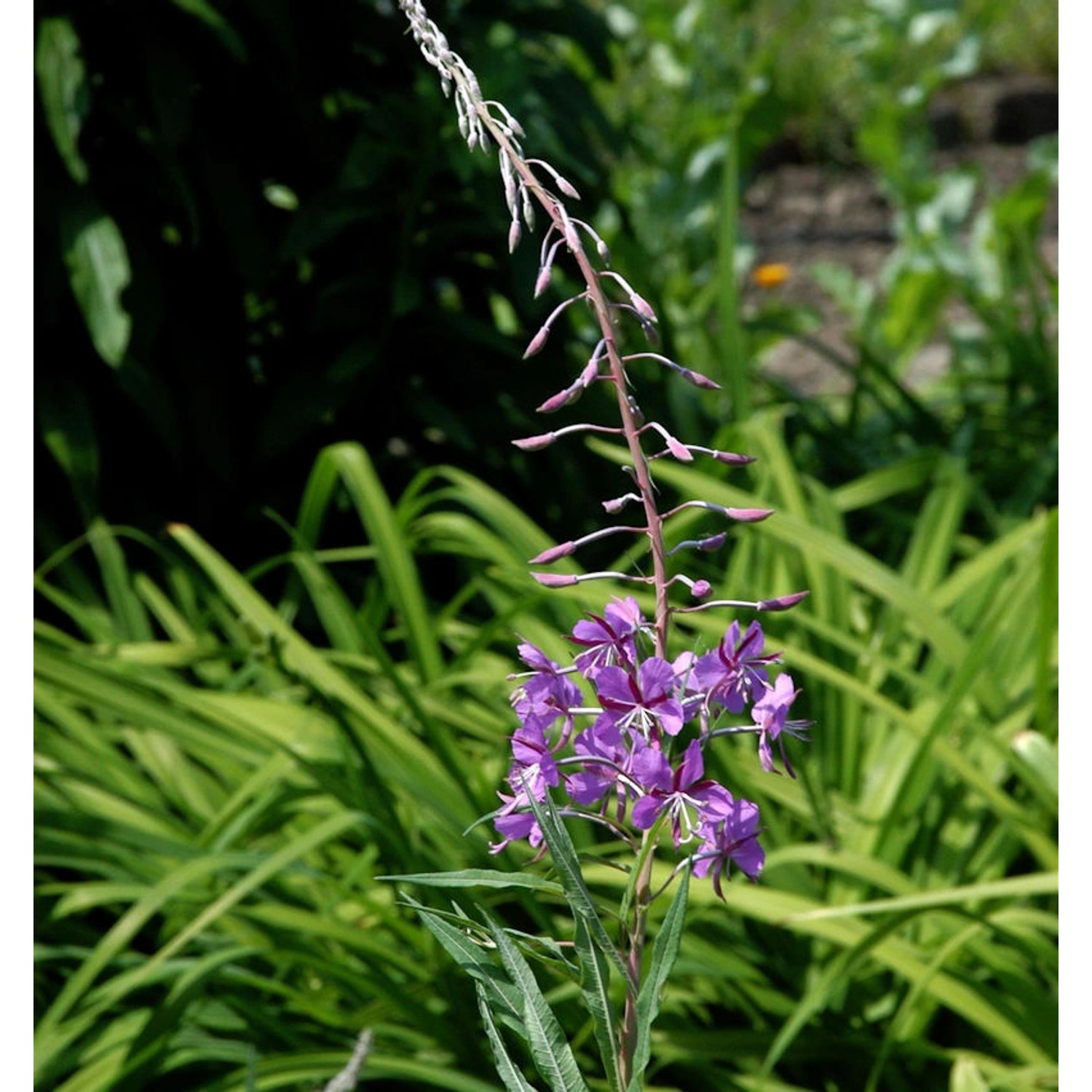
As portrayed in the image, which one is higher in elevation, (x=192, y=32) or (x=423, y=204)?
(x=192, y=32)

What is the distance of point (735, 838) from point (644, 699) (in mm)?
66

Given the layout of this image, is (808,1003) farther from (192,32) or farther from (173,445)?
(192,32)

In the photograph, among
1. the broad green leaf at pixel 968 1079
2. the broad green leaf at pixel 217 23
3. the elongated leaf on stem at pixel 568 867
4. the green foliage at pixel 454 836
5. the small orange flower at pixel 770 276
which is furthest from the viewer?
the small orange flower at pixel 770 276

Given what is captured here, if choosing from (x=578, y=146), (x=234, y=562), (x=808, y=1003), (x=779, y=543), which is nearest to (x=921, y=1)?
(x=578, y=146)

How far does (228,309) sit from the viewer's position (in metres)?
2.53

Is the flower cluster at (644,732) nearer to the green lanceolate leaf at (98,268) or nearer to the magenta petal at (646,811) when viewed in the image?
the magenta petal at (646,811)

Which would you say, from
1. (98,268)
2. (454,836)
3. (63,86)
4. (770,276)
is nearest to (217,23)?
(63,86)

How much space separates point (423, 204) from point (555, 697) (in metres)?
2.03

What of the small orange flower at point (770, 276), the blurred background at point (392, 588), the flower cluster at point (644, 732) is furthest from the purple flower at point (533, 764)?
the small orange flower at point (770, 276)

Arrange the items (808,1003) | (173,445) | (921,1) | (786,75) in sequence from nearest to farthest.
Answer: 1. (808,1003)
2. (173,445)
3. (921,1)
4. (786,75)

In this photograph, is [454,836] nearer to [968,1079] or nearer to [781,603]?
[968,1079]

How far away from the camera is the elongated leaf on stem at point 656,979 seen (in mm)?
500

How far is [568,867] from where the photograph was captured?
19.2 inches

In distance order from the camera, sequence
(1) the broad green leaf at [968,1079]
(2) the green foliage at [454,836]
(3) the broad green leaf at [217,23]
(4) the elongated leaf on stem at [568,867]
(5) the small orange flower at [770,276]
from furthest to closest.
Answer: (5) the small orange flower at [770,276]
(3) the broad green leaf at [217,23]
(2) the green foliage at [454,836]
(1) the broad green leaf at [968,1079]
(4) the elongated leaf on stem at [568,867]
